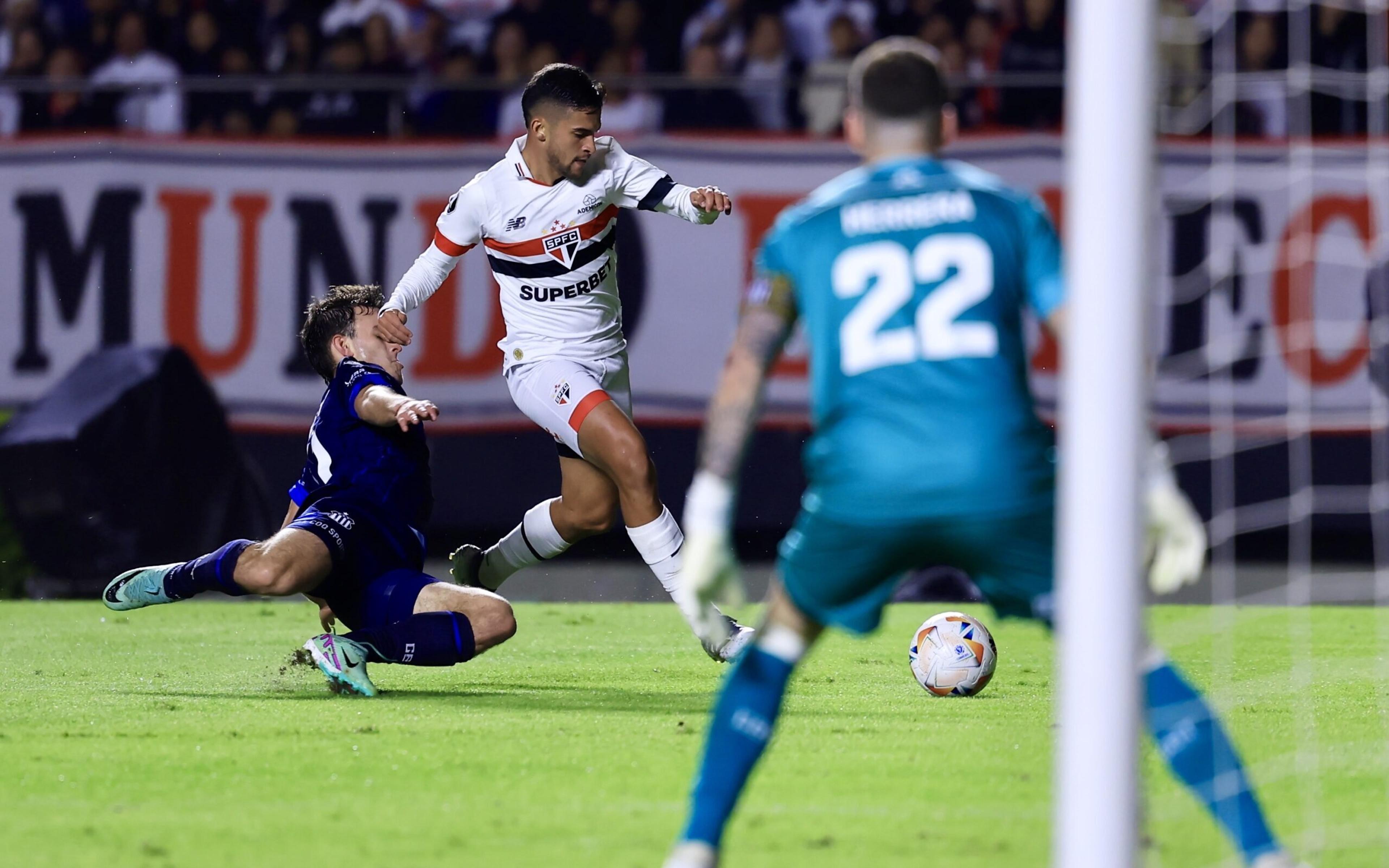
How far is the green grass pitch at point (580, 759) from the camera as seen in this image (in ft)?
11.5

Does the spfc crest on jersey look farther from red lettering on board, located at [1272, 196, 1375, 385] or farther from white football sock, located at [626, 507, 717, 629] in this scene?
red lettering on board, located at [1272, 196, 1375, 385]

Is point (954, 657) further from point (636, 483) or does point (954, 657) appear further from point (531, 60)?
point (531, 60)

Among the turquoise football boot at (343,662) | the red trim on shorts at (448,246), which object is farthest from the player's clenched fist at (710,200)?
the turquoise football boot at (343,662)

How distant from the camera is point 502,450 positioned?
400 inches

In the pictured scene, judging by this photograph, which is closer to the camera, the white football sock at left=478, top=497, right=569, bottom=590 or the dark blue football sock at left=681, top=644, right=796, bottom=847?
the dark blue football sock at left=681, top=644, right=796, bottom=847

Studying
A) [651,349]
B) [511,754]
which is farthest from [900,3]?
[511,754]

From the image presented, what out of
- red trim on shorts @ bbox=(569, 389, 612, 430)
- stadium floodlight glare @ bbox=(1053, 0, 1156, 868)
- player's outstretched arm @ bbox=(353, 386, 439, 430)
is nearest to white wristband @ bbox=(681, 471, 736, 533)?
stadium floodlight glare @ bbox=(1053, 0, 1156, 868)

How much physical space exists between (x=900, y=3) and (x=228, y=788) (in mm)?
8846

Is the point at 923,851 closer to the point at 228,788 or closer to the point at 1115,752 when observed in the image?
the point at 1115,752

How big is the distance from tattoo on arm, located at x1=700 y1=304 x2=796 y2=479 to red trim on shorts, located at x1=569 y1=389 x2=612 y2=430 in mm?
3416

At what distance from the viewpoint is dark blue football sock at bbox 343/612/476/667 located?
5.61 metres

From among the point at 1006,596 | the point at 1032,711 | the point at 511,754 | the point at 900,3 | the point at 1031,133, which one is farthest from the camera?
the point at 900,3

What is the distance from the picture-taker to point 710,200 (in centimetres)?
618

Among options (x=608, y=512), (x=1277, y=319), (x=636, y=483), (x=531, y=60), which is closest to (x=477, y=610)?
(x=636, y=483)
